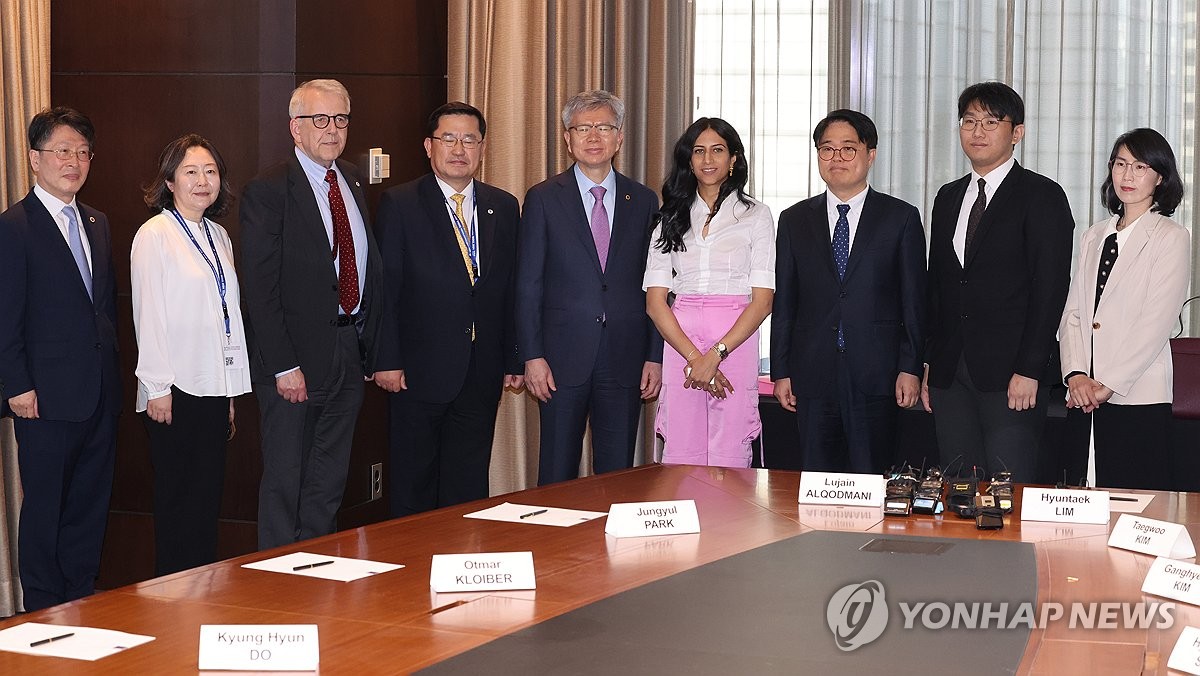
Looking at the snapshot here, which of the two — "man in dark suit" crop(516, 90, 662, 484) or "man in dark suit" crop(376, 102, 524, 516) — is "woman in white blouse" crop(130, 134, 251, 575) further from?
"man in dark suit" crop(516, 90, 662, 484)

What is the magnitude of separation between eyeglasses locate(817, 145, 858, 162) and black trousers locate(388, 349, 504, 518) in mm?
1423

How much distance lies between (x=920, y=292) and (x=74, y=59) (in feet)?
11.1

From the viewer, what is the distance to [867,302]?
4445 millimetres

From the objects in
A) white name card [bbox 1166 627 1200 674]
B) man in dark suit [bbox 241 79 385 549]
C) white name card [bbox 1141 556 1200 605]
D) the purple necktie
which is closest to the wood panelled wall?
man in dark suit [bbox 241 79 385 549]

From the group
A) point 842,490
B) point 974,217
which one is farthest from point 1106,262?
point 842,490

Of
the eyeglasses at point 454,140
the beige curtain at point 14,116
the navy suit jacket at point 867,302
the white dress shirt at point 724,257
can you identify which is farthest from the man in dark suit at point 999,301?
the beige curtain at point 14,116

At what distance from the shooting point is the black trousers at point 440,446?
15.1ft

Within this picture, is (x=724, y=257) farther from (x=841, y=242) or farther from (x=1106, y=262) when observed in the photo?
(x=1106, y=262)

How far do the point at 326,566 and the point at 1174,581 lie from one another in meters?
1.48

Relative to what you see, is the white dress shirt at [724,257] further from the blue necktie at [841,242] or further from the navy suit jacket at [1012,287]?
the navy suit jacket at [1012,287]

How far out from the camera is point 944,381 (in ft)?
14.3

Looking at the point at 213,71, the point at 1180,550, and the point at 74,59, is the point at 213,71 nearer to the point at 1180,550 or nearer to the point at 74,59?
the point at 74,59

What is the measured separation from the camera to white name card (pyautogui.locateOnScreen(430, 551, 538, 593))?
2.22 meters

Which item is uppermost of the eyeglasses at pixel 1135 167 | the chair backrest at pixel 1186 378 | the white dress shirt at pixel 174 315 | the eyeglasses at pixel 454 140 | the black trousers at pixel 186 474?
the eyeglasses at pixel 454 140
